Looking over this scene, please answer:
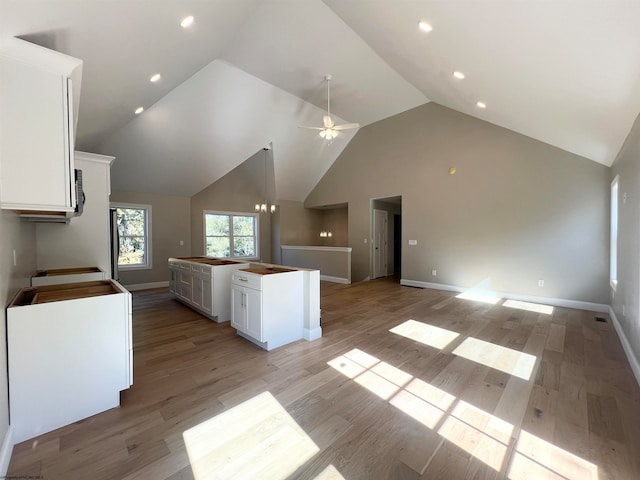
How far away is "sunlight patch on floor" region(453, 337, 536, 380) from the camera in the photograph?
8.13 ft

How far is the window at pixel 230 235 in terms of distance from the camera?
7984mm

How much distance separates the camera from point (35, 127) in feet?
4.90

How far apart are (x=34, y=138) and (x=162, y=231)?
5.89 meters

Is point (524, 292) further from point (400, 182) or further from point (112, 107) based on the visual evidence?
point (112, 107)

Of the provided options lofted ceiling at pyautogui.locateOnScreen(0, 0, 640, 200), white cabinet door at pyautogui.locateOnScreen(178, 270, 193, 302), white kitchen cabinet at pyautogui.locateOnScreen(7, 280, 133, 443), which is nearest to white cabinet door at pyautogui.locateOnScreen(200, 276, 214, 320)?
white cabinet door at pyautogui.locateOnScreen(178, 270, 193, 302)

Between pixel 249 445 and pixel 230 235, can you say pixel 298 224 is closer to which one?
pixel 230 235

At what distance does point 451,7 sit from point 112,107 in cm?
382

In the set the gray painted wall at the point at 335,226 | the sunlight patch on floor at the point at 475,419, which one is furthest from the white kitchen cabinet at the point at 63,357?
the gray painted wall at the point at 335,226

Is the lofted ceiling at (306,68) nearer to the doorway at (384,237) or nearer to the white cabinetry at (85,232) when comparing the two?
the white cabinetry at (85,232)

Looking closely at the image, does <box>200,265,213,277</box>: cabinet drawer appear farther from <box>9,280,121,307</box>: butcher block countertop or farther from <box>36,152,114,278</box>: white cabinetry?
<box>9,280,121,307</box>: butcher block countertop

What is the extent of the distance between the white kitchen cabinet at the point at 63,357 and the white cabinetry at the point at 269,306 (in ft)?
3.83

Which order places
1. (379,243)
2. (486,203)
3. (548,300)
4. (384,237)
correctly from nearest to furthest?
(548,300) → (486,203) → (379,243) → (384,237)

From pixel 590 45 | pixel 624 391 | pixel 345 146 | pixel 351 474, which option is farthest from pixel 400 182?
pixel 351 474

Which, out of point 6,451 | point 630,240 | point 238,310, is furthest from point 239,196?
point 630,240
